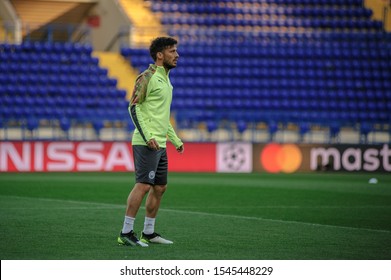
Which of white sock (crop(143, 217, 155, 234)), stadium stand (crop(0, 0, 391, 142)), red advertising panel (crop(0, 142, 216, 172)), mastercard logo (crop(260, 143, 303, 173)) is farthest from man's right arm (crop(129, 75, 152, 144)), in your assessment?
mastercard logo (crop(260, 143, 303, 173))

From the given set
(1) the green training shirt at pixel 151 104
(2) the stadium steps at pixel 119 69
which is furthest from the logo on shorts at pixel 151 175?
(2) the stadium steps at pixel 119 69

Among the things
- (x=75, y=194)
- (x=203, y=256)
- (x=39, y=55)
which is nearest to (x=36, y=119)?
(x=39, y=55)

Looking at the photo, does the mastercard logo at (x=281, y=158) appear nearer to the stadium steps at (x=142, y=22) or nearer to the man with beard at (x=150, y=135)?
the stadium steps at (x=142, y=22)

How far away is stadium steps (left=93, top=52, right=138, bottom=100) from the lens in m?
29.3

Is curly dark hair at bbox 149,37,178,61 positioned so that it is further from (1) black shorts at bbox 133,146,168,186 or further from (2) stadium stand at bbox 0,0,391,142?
(2) stadium stand at bbox 0,0,391,142

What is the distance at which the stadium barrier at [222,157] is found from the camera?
23.5 m

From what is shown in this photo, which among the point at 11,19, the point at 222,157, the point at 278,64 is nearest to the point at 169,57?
the point at 222,157

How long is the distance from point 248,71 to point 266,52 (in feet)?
3.80

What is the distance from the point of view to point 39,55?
28266 mm

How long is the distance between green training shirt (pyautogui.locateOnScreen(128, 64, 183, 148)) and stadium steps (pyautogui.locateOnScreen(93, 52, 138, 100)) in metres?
19.6

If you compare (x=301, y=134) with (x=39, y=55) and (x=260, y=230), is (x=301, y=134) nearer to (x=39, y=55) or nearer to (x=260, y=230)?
(x=39, y=55)

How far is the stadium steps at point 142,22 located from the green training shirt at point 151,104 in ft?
71.1

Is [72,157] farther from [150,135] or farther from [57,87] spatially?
[150,135]

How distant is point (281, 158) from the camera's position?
25.1 metres
